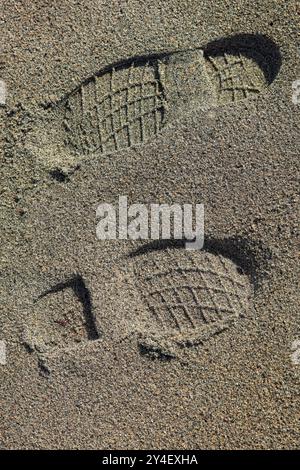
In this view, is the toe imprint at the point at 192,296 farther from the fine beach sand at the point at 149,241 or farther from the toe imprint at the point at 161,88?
the toe imprint at the point at 161,88

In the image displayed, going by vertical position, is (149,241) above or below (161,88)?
below

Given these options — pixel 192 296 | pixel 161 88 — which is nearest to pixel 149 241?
pixel 192 296

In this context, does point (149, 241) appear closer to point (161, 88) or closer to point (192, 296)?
point (192, 296)

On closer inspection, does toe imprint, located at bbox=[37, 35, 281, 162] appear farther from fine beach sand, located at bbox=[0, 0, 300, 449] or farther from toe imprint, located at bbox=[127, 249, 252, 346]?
toe imprint, located at bbox=[127, 249, 252, 346]

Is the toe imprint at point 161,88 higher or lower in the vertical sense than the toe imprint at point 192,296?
higher

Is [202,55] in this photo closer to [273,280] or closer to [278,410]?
[273,280]

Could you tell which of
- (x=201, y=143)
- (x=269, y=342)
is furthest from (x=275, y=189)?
(x=269, y=342)

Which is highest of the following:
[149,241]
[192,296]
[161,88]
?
[161,88]

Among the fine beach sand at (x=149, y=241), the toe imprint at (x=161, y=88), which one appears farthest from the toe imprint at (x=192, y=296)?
the toe imprint at (x=161, y=88)
